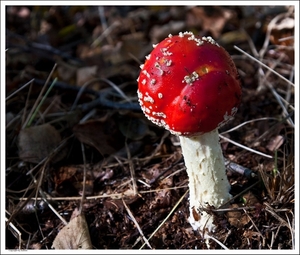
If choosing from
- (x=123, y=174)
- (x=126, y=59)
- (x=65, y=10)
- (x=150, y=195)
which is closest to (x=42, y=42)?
(x=65, y=10)

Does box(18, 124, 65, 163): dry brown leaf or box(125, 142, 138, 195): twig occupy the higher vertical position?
box(18, 124, 65, 163): dry brown leaf

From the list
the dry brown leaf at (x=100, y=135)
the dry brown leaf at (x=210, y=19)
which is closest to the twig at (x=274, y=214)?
the dry brown leaf at (x=100, y=135)

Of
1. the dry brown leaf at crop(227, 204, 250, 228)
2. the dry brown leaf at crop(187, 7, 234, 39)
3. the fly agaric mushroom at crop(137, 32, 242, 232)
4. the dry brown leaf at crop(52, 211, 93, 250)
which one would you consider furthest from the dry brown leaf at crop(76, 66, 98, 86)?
the dry brown leaf at crop(227, 204, 250, 228)

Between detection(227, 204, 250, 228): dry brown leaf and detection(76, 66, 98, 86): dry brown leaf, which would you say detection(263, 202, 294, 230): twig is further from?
detection(76, 66, 98, 86): dry brown leaf

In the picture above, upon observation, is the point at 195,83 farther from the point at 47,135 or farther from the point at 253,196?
the point at 47,135

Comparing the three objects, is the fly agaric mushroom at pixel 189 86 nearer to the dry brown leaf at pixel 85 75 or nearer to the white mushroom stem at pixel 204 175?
the white mushroom stem at pixel 204 175

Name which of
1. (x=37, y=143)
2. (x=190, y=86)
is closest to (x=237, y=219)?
(x=190, y=86)
